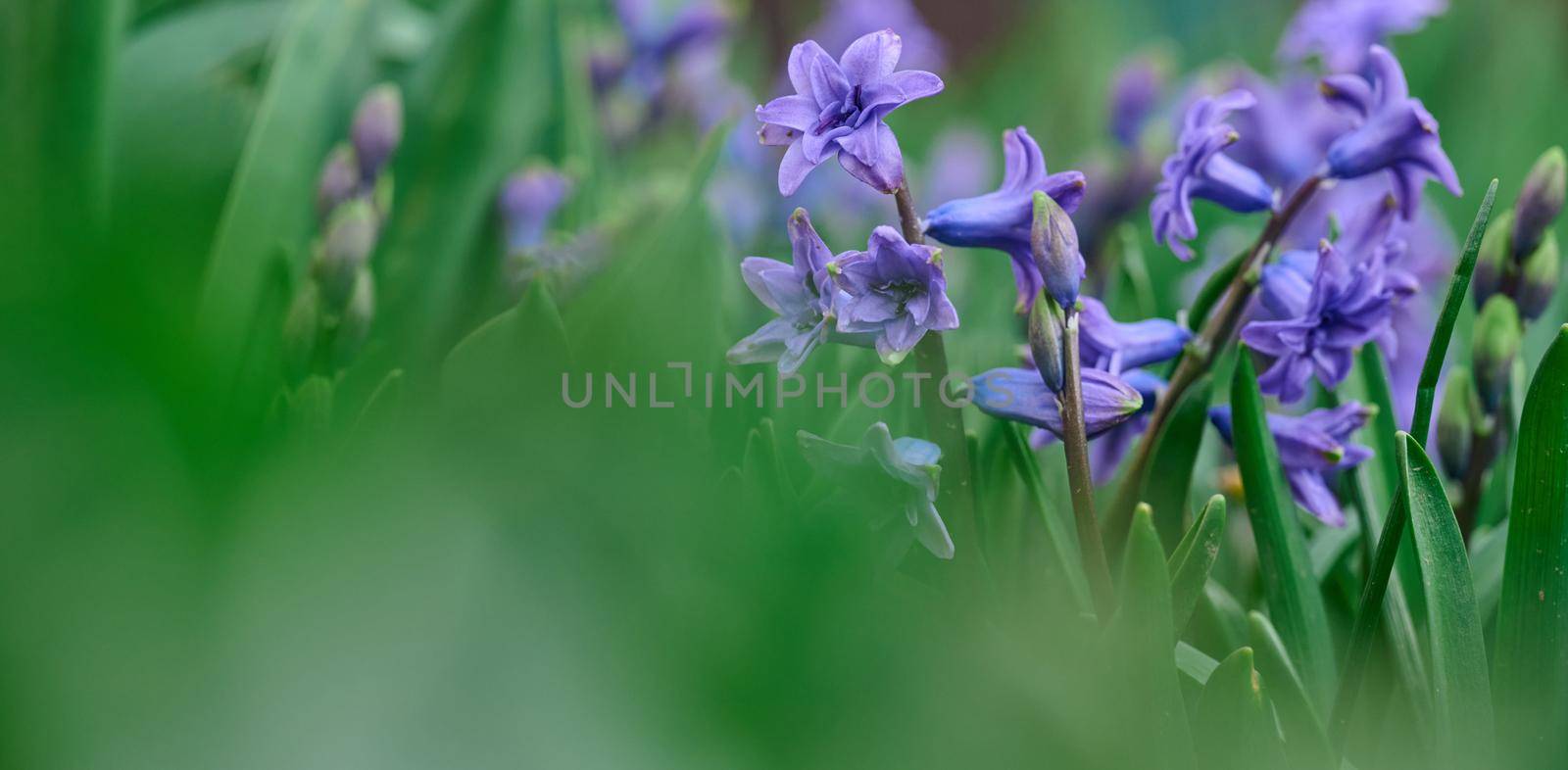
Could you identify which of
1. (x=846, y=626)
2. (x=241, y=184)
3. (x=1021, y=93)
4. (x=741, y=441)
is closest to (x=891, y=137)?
(x=741, y=441)

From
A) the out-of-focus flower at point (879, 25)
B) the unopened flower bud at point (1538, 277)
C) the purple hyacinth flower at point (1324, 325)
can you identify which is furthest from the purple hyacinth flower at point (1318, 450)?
the out-of-focus flower at point (879, 25)

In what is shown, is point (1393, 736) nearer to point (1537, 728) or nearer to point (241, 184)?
point (1537, 728)

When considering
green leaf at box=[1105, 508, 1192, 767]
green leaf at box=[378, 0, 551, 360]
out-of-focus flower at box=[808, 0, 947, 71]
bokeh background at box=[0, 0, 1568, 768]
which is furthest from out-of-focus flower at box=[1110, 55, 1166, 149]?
bokeh background at box=[0, 0, 1568, 768]

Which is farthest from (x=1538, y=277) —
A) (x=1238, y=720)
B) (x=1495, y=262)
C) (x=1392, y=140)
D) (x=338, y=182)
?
(x=338, y=182)

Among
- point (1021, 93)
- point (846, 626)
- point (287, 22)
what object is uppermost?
point (846, 626)

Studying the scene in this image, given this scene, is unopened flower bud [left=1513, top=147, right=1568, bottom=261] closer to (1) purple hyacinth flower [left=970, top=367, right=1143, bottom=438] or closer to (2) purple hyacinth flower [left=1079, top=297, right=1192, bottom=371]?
(2) purple hyacinth flower [left=1079, top=297, right=1192, bottom=371]

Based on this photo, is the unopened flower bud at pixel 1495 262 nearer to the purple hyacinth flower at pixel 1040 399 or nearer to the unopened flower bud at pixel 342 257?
the purple hyacinth flower at pixel 1040 399
